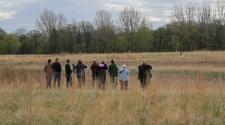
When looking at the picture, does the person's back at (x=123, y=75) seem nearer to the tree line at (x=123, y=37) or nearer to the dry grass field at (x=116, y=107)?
the dry grass field at (x=116, y=107)

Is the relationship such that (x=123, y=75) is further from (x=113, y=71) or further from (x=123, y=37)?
(x=123, y=37)

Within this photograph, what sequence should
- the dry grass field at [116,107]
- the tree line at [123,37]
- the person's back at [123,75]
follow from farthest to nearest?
1. the tree line at [123,37]
2. the person's back at [123,75]
3. the dry grass field at [116,107]

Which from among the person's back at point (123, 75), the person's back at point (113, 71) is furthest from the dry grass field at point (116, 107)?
the person's back at point (113, 71)

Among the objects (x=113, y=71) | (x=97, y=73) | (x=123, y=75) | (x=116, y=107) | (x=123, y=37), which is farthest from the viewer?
(x=123, y=37)

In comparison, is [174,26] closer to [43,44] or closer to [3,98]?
[43,44]

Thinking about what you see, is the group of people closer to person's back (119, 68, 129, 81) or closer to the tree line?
person's back (119, 68, 129, 81)

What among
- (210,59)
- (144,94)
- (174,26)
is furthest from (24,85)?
(174,26)

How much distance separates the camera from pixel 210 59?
50.8m

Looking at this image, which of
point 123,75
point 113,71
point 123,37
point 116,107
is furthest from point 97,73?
point 123,37

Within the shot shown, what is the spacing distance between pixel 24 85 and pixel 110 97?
4.49 m

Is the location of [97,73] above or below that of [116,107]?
above

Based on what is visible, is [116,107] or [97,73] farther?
[97,73]

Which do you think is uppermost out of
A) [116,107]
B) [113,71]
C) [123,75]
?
[113,71]

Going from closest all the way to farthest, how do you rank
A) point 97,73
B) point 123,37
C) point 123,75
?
point 123,75 → point 97,73 → point 123,37
